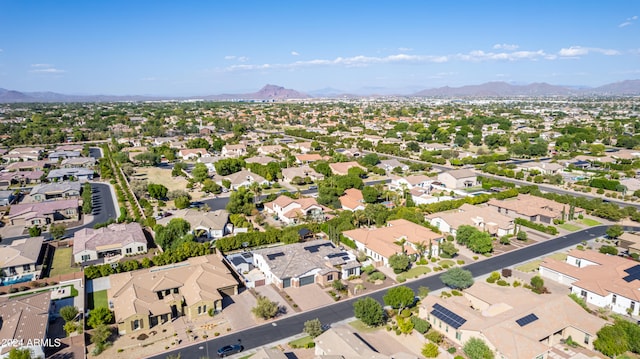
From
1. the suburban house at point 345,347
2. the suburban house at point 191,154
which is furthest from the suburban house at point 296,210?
the suburban house at point 191,154

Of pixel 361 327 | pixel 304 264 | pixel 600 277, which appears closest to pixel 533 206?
pixel 600 277

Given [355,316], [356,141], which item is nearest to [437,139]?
[356,141]

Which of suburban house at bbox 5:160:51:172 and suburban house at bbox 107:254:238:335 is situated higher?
suburban house at bbox 5:160:51:172

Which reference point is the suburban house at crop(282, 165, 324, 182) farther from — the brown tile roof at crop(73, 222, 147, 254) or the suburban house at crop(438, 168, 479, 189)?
the brown tile roof at crop(73, 222, 147, 254)

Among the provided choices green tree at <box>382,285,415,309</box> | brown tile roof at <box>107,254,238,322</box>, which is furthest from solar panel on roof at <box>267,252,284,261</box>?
green tree at <box>382,285,415,309</box>

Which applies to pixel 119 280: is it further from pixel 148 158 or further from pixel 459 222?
pixel 148 158

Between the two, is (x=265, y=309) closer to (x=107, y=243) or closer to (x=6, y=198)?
(x=107, y=243)

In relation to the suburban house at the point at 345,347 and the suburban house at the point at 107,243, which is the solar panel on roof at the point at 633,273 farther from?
the suburban house at the point at 107,243
